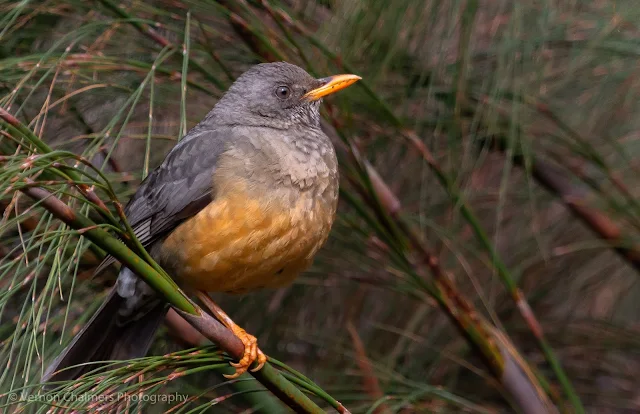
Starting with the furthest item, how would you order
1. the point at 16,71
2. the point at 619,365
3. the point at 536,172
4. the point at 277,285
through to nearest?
1. the point at 619,365
2. the point at 536,172
3. the point at 277,285
4. the point at 16,71

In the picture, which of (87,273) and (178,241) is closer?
(178,241)

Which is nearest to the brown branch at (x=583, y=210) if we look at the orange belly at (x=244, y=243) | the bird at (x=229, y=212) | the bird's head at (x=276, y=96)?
the bird's head at (x=276, y=96)

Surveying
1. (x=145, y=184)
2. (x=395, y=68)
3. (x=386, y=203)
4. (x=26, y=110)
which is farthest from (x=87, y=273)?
(x=395, y=68)

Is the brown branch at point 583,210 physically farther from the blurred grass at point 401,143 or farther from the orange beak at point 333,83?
the orange beak at point 333,83

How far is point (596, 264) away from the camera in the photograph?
3221mm

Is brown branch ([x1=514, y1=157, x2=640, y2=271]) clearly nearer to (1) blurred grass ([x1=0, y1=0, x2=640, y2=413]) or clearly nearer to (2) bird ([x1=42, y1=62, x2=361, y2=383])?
(1) blurred grass ([x1=0, y1=0, x2=640, y2=413])

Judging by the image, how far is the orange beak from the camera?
90.4 inches

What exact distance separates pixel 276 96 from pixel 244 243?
60 centimetres

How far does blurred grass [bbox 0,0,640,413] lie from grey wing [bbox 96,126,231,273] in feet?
0.21

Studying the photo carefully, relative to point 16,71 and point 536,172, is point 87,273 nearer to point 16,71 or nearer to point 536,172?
point 16,71

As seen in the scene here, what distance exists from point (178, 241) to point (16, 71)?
0.54 metres

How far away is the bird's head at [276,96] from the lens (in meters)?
2.39

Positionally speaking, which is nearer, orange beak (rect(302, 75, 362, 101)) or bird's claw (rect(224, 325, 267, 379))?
bird's claw (rect(224, 325, 267, 379))

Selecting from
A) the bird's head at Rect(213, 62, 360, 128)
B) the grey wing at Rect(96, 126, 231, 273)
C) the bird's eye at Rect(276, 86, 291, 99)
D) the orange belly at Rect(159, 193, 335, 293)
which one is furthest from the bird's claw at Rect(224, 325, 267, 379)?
the bird's eye at Rect(276, 86, 291, 99)
